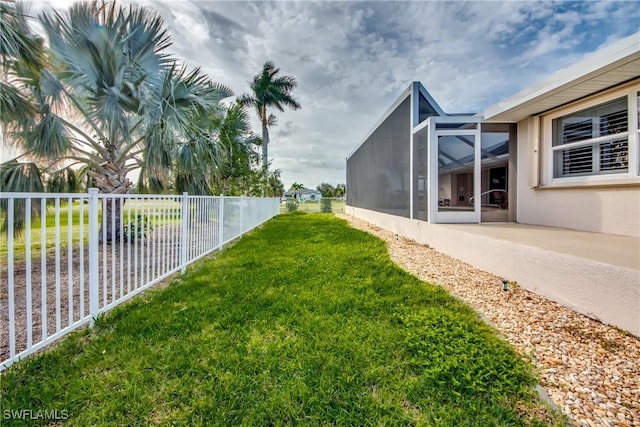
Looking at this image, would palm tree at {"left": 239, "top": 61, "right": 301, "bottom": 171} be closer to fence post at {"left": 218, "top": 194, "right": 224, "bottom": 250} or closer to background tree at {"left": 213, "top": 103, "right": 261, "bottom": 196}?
background tree at {"left": 213, "top": 103, "right": 261, "bottom": 196}

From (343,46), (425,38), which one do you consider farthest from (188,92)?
(425,38)

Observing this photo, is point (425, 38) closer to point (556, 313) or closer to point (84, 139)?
point (556, 313)

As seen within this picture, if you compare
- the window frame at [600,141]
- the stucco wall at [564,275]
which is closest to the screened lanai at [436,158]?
the window frame at [600,141]

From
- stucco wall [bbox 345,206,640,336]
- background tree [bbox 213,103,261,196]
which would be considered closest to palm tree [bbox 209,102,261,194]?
background tree [bbox 213,103,261,196]

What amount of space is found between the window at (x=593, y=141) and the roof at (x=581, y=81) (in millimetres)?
391

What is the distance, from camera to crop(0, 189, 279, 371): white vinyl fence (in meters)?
2.08

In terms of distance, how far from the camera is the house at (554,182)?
2900 millimetres

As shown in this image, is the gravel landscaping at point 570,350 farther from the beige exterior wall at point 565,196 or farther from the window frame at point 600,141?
the window frame at point 600,141

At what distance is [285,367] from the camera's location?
200 cm

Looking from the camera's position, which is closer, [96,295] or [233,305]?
[96,295]

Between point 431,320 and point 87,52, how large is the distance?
7657 millimetres

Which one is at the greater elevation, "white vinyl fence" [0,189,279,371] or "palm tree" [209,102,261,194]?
"palm tree" [209,102,261,194]

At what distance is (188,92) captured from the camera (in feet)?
20.3

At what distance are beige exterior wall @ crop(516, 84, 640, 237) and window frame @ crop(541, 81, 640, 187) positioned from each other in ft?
0.06
